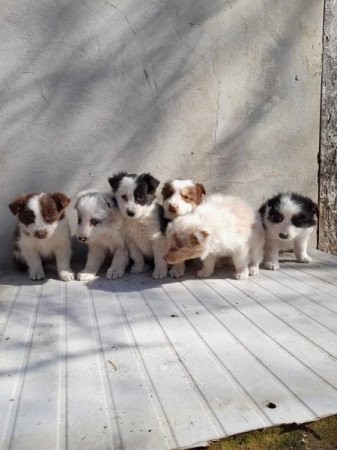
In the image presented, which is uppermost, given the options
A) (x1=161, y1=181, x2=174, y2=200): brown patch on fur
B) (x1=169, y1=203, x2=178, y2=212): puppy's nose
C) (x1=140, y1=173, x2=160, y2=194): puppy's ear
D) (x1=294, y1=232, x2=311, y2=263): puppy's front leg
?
(x1=140, y1=173, x2=160, y2=194): puppy's ear

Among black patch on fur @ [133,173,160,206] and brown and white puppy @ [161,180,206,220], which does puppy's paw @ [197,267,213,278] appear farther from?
black patch on fur @ [133,173,160,206]

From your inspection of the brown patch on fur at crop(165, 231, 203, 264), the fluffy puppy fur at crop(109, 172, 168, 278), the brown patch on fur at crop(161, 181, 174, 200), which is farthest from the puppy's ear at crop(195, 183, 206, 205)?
the brown patch on fur at crop(165, 231, 203, 264)

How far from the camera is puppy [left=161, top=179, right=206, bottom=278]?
Result: 3968 millimetres

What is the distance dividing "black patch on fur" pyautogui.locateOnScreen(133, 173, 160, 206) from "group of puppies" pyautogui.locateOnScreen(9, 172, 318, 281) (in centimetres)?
1

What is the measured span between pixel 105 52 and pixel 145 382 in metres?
3.67

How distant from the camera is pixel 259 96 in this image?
486 centimetres

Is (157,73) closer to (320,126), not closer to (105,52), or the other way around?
(105,52)

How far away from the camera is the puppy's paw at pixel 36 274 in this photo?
4008 mm

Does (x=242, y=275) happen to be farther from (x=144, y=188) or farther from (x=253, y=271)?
(x=144, y=188)

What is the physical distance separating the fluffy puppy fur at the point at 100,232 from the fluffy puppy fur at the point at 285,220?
1.60m

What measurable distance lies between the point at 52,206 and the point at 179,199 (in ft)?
4.29

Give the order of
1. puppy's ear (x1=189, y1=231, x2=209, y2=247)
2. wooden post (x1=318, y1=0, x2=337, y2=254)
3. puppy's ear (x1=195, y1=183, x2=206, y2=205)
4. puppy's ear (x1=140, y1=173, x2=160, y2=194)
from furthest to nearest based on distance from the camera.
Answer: wooden post (x1=318, y1=0, x2=337, y2=254) < puppy's ear (x1=195, y1=183, x2=206, y2=205) < puppy's ear (x1=140, y1=173, x2=160, y2=194) < puppy's ear (x1=189, y1=231, x2=209, y2=247)

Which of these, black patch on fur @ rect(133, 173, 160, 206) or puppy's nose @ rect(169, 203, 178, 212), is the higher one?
black patch on fur @ rect(133, 173, 160, 206)

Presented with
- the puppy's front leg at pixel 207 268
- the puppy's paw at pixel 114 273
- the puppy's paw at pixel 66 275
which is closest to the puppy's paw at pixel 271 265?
the puppy's front leg at pixel 207 268
